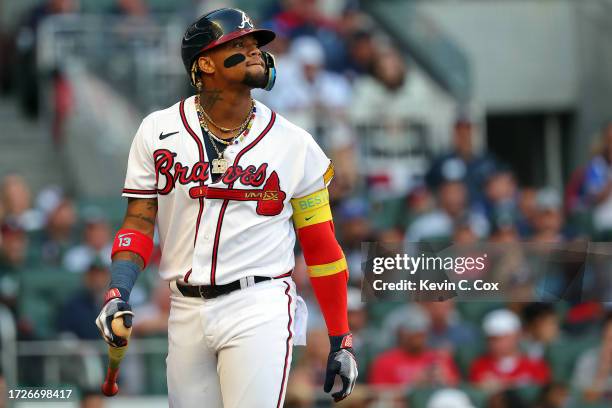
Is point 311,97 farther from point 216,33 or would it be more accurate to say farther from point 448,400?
point 216,33

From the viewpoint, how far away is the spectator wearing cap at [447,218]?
1112 cm

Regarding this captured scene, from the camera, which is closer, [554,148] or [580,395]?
[580,395]

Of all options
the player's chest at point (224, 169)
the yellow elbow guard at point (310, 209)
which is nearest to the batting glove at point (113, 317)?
the player's chest at point (224, 169)

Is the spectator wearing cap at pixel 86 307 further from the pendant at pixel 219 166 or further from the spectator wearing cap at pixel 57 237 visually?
the pendant at pixel 219 166

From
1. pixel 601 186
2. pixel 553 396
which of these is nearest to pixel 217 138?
pixel 553 396

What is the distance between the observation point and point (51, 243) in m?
10.9

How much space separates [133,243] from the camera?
17.3 feet

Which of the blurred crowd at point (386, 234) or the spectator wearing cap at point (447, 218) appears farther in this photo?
the spectator wearing cap at point (447, 218)

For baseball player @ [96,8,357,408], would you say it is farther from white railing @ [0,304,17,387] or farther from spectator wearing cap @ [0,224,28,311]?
spectator wearing cap @ [0,224,28,311]

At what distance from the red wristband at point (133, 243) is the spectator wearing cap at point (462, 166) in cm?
681

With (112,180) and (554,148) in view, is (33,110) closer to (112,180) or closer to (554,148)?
(112,180)

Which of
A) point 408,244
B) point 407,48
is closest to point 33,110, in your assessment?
point 407,48

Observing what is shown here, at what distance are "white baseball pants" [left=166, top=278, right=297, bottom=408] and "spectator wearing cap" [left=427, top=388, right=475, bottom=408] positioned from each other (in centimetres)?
388

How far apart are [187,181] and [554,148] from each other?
40.0 ft
